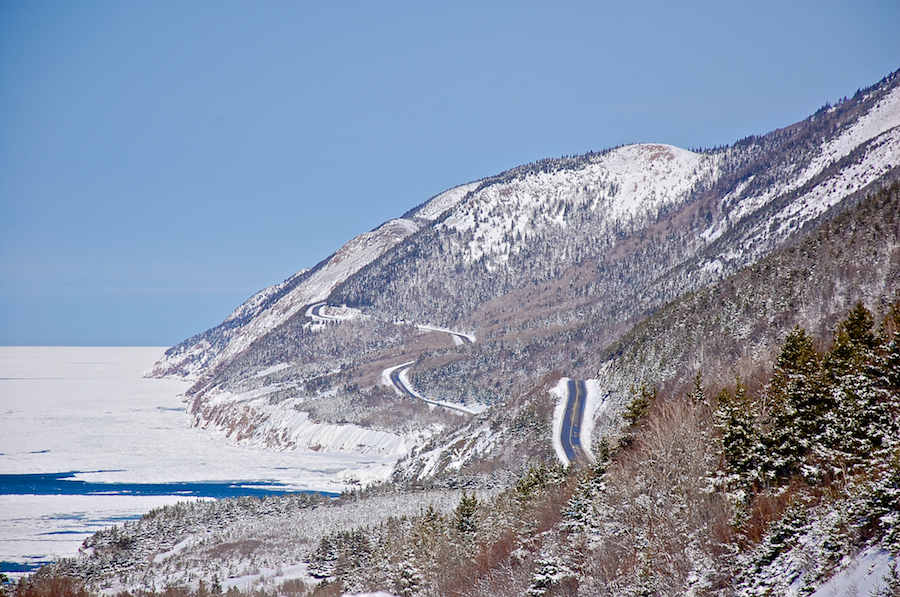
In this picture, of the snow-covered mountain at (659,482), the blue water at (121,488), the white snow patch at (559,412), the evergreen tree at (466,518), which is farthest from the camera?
the blue water at (121,488)

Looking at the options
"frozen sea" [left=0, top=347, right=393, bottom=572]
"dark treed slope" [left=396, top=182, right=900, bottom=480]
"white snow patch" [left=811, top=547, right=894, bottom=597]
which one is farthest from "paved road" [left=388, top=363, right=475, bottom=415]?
"white snow patch" [left=811, top=547, right=894, bottom=597]

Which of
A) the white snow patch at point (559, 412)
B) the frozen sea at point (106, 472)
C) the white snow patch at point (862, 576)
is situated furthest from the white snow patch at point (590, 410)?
the white snow patch at point (862, 576)

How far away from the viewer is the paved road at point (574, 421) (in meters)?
70.6

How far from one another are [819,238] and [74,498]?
102830mm

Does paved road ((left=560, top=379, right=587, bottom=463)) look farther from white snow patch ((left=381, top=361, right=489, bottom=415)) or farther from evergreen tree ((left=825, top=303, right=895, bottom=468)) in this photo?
evergreen tree ((left=825, top=303, right=895, bottom=468))

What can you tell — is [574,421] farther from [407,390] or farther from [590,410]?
[407,390]

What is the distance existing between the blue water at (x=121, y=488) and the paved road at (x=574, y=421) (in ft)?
128

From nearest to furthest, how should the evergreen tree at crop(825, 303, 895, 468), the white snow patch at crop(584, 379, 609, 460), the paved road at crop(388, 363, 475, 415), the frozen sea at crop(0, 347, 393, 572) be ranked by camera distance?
the evergreen tree at crop(825, 303, 895, 468)
the white snow patch at crop(584, 379, 609, 460)
the frozen sea at crop(0, 347, 393, 572)
the paved road at crop(388, 363, 475, 415)

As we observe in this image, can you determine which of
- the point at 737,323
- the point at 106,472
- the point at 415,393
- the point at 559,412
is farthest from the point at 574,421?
the point at 415,393

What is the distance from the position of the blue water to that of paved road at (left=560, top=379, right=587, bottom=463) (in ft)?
128

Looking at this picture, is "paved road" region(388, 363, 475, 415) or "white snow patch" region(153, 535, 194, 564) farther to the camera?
"paved road" region(388, 363, 475, 415)

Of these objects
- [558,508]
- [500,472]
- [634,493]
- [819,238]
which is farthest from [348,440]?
[634,493]

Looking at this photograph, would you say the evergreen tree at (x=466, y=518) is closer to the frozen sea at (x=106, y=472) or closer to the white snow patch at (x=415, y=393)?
the frozen sea at (x=106, y=472)

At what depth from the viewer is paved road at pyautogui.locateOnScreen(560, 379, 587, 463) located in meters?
70.6
